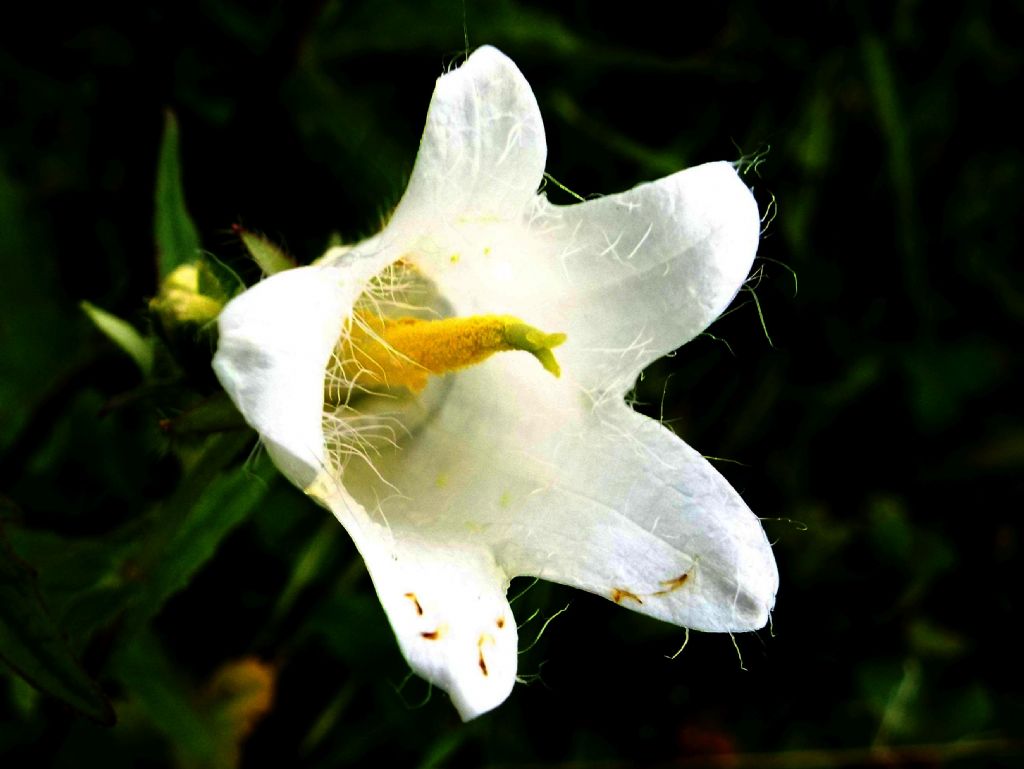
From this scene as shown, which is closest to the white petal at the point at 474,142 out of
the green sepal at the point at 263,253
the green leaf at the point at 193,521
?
the green sepal at the point at 263,253

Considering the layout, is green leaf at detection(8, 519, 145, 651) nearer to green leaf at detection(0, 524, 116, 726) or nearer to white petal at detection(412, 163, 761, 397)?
green leaf at detection(0, 524, 116, 726)

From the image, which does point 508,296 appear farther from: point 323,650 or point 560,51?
point 560,51

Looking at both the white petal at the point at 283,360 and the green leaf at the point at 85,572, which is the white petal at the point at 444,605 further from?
the green leaf at the point at 85,572

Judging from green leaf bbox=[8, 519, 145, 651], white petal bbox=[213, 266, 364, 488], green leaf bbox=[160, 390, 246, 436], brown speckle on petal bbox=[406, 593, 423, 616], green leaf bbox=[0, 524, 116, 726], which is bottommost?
green leaf bbox=[8, 519, 145, 651]

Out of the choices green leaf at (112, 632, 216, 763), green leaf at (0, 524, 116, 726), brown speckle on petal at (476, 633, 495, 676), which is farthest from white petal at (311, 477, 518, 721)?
green leaf at (112, 632, 216, 763)

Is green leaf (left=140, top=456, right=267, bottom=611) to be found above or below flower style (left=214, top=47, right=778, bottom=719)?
below

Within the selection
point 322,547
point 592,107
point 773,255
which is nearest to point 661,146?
point 592,107

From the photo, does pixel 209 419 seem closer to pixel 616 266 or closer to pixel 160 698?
pixel 616 266

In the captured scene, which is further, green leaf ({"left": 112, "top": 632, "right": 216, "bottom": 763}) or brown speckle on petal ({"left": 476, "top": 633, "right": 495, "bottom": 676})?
green leaf ({"left": 112, "top": 632, "right": 216, "bottom": 763})

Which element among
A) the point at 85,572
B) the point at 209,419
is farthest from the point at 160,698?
the point at 209,419
